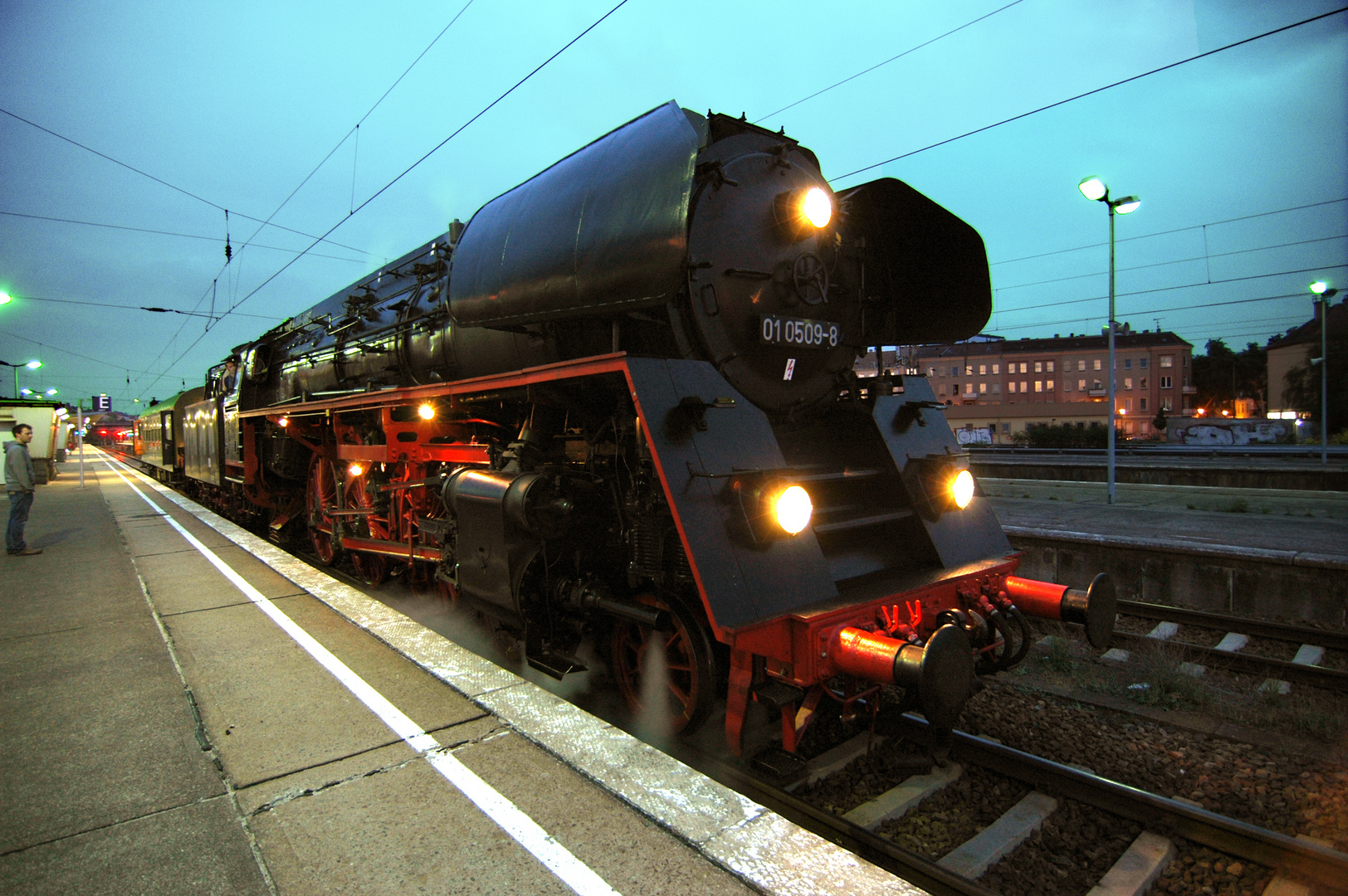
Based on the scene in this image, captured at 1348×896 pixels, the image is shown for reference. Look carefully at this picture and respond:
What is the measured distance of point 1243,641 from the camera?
16.5 ft

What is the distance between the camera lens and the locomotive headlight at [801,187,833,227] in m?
3.54

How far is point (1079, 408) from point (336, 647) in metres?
44.7

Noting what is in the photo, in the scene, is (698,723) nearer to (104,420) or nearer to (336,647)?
(336,647)

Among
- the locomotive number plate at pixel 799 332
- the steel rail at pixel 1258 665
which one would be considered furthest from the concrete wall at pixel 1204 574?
the locomotive number plate at pixel 799 332

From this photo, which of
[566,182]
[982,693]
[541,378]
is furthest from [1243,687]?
[566,182]

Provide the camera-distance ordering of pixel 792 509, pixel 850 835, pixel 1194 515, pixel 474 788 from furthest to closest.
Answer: pixel 1194 515 → pixel 792 509 → pixel 850 835 → pixel 474 788

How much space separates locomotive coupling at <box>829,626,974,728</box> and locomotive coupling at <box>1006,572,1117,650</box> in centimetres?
98

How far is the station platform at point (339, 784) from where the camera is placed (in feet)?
6.27

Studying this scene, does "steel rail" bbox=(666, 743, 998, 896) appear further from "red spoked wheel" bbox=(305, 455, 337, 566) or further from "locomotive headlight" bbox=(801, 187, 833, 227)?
"red spoked wheel" bbox=(305, 455, 337, 566)

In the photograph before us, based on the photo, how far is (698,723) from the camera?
3.12 metres

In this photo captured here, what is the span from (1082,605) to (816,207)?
2.38 meters

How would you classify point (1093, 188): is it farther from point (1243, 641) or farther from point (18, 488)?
point (18, 488)

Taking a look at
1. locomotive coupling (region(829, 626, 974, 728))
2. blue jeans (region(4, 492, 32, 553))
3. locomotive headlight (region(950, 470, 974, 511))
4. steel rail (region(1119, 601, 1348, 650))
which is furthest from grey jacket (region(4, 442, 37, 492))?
steel rail (region(1119, 601, 1348, 650))

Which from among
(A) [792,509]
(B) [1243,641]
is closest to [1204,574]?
(B) [1243,641]
